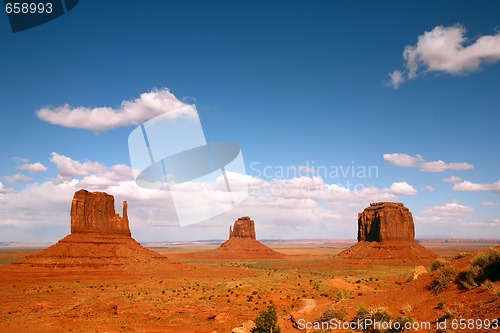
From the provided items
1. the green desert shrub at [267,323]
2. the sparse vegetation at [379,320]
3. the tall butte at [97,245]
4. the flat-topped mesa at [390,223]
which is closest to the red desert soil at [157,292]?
the tall butte at [97,245]

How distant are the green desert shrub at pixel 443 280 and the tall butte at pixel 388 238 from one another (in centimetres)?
8054

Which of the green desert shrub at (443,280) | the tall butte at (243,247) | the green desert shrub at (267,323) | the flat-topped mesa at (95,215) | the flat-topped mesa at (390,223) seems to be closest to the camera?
the green desert shrub at (443,280)

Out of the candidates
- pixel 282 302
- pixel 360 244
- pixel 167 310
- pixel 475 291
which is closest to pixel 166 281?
pixel 167 310

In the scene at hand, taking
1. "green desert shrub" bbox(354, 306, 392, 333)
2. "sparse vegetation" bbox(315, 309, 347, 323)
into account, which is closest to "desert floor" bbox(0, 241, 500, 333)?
"sparse vegetation" bbox(315, 309, 347, 323)

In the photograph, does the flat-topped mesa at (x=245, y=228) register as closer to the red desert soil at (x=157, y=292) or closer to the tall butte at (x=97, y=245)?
the red desert soil at (x=157, y=292)

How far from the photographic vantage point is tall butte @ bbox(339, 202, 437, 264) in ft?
305

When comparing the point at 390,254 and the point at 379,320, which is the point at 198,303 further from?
the point at 390,254

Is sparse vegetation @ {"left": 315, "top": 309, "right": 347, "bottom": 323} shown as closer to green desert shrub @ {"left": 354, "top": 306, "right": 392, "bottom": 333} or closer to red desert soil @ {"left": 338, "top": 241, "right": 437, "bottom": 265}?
green desert shrub @ {"left": 354, "top": 306, "right": 392, "bottom": 333}

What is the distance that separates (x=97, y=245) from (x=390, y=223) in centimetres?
7853

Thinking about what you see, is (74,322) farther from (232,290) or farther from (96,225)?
(96,225)

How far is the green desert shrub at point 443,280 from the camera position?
14773 mm

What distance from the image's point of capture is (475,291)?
13.0m

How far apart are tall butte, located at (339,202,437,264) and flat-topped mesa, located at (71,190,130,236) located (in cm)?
6258

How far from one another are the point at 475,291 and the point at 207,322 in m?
20.5
